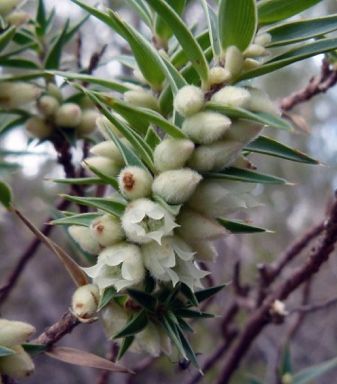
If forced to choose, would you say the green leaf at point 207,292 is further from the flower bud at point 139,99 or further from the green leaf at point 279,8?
the green leaf at point 279,8

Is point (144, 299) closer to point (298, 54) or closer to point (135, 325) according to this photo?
point (135, 325)

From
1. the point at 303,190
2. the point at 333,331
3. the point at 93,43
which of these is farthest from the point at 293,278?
the point at 303,190

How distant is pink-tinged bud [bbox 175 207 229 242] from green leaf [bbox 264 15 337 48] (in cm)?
36

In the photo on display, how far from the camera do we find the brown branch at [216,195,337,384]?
1.05m

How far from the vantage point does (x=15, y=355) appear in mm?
715

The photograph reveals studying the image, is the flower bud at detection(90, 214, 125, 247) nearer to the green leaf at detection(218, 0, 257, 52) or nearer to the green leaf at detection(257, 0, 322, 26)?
the green leaf at detection(218, 0, 257, 52)

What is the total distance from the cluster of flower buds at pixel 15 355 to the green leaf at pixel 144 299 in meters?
0.26

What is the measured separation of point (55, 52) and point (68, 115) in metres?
0.22

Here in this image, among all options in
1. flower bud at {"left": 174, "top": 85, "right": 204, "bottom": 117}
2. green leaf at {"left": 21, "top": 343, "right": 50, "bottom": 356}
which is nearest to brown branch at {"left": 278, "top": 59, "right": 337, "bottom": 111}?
flower bud at {"left": 174, "top": 85, "right": 204, "bottom": 117}

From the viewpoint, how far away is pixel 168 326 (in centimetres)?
65

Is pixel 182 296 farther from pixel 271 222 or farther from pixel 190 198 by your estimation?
pixel 271 222

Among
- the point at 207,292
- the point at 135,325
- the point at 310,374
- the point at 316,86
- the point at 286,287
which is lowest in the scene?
the point at 310,374

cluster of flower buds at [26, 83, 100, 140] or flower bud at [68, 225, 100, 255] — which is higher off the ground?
cluster of flower buds at [26, 83, 100, 140]

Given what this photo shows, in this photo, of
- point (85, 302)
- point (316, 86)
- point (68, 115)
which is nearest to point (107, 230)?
point (85, 302)
